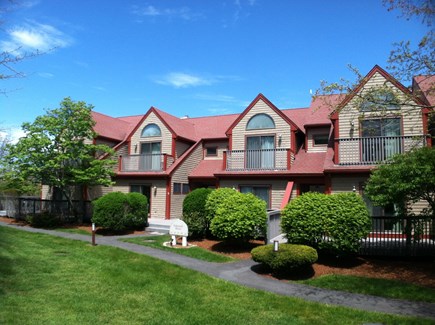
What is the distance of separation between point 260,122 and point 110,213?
1074 cm

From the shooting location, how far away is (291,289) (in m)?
8.98

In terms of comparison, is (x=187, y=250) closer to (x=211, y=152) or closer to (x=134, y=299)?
(x=134, y=299)

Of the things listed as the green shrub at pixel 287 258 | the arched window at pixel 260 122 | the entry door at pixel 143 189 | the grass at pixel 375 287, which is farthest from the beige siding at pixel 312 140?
the grass at pixel 375 287

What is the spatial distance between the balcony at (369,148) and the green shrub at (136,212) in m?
10.7

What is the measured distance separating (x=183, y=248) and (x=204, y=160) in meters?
12.5

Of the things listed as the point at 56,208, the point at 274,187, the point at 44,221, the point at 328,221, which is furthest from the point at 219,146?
the point at 328,221

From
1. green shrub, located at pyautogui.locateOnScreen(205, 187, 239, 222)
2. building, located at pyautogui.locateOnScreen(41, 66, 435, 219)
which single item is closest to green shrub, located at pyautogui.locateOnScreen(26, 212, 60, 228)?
building, located at pyautogui.locateOnScreen(41, 66, 435, 219)

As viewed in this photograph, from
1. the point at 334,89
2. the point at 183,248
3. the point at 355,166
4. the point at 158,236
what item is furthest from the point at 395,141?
the point at 158,236

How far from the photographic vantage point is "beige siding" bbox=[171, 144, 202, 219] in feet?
75.8

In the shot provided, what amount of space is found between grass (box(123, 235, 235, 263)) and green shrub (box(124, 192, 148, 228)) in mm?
2324

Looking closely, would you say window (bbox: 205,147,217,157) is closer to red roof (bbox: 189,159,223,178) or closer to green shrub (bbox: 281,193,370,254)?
red roof (bbox: 189,159,223,178)

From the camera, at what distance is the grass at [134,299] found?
21.0ft

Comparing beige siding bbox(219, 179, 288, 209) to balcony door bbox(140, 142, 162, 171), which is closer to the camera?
beige siding bbox(219, 179, 288, 209)

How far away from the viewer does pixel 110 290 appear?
7.97 metres
